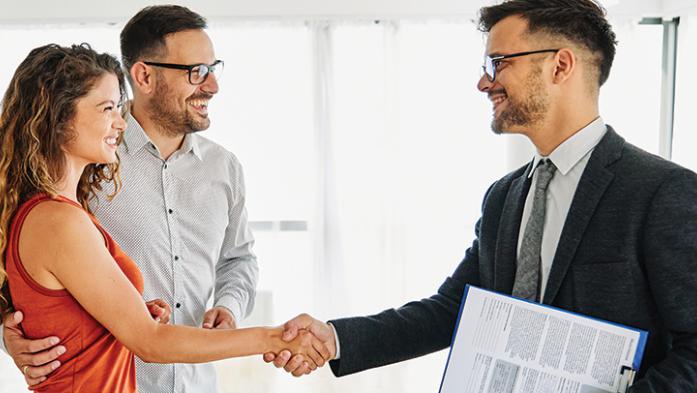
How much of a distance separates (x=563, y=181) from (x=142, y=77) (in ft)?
4.47

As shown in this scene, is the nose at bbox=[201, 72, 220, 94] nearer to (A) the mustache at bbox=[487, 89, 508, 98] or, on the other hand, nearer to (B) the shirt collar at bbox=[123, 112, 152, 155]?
(B) the shirt collar at bbox=[123, 112, 152, 155]

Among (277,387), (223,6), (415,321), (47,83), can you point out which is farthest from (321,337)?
(223,6)

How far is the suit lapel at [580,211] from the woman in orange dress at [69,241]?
0.89 meters

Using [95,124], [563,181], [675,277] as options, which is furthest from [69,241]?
[675,277]

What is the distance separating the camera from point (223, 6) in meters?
5.00

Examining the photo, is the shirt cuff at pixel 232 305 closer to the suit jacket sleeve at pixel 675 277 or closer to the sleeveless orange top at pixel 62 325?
the sleeveless orange top at pixel 62 325

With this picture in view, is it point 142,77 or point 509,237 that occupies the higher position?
point 142,77

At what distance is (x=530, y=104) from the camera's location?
1.92 meters

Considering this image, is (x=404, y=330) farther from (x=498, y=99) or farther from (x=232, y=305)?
(x=498, y=99)

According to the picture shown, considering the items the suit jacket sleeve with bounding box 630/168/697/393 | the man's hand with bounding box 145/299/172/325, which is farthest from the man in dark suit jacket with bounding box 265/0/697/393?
the man's hand with bounding box 145/299/172/325

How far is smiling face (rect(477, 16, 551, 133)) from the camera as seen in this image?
1.91m

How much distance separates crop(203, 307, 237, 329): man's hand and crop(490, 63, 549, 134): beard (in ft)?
3.37

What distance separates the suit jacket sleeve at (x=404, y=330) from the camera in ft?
6.98

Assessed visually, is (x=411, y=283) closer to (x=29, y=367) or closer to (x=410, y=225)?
(x=410, y=225)
